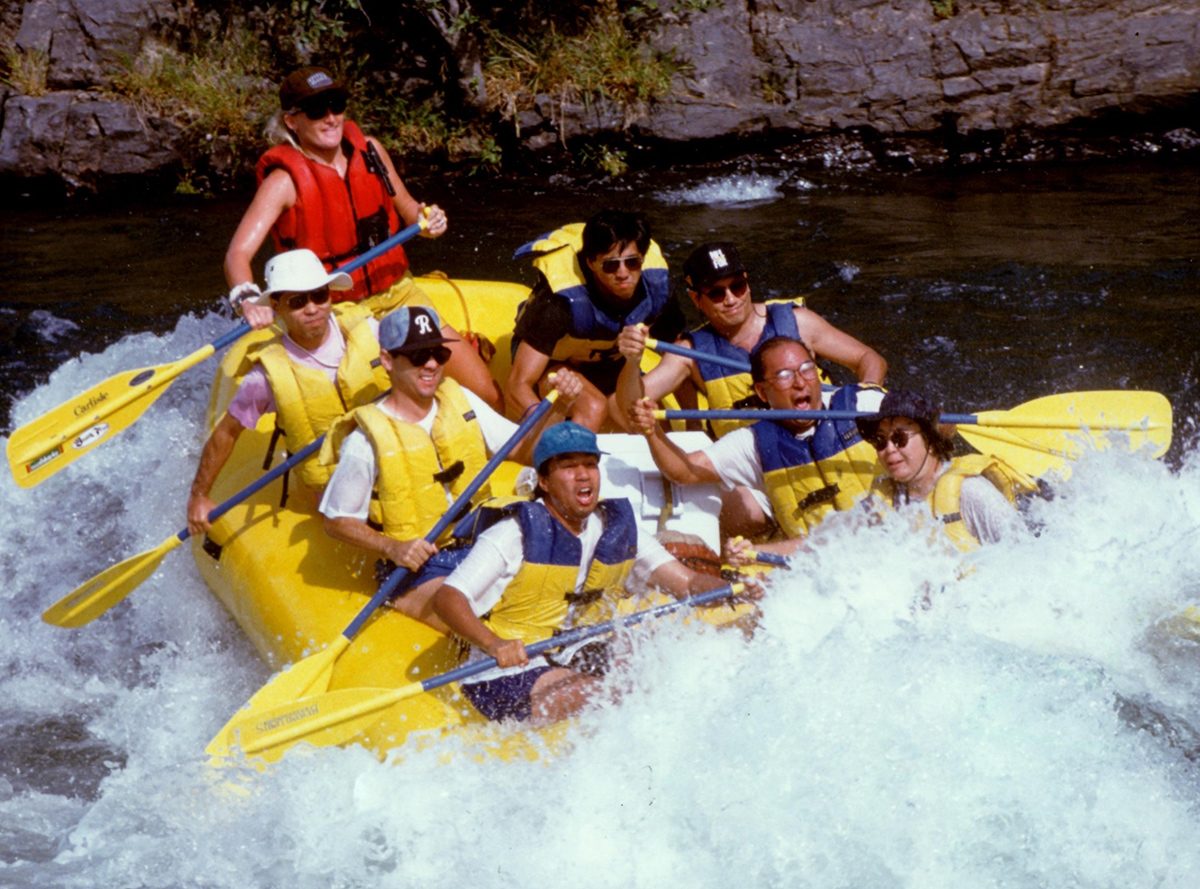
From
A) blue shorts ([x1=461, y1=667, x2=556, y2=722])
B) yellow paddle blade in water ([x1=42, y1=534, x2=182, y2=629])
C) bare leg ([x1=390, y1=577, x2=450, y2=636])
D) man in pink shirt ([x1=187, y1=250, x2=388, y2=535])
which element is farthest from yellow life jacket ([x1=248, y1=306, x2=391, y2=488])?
blue shorts ([x1=461, y1=667, x2=556, y2=722])

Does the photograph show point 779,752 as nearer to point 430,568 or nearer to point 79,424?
point 430,568

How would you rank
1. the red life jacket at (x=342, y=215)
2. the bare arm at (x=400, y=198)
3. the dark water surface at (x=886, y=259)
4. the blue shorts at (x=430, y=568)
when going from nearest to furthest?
the blue shorts at (x=430, y=568)
the red life jacket at (x=342, y=215)
the bare arm at (x=400, y=198)
the dark water surface at (x=886, y=259)

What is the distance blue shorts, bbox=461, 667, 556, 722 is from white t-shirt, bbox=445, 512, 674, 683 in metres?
0.02

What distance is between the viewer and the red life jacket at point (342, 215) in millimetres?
5352

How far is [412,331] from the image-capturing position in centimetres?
436

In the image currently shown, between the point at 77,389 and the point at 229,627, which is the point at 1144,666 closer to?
the point at 229,627

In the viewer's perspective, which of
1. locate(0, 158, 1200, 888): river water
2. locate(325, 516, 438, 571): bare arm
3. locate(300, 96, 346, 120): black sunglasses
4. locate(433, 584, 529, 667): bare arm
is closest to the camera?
locate(0, 158, 1200, 888): river water

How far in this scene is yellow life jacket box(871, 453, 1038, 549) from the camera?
428cm

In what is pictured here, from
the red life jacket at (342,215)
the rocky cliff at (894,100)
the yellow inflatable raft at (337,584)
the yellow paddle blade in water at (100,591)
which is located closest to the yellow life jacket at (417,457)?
the yellow inflatable raft at (337,584)

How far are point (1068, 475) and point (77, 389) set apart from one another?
444cm

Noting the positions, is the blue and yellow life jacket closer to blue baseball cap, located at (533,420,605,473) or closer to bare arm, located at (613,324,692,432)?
bare arm, located at (613,324,692,432)

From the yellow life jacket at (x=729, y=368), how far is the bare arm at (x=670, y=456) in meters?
0.26

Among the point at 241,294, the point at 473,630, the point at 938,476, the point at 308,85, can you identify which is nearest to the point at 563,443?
the point at 473,630

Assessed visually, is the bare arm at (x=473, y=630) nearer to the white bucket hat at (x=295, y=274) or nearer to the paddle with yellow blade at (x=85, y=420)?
the white bucket hat at (x=295, y=274)
